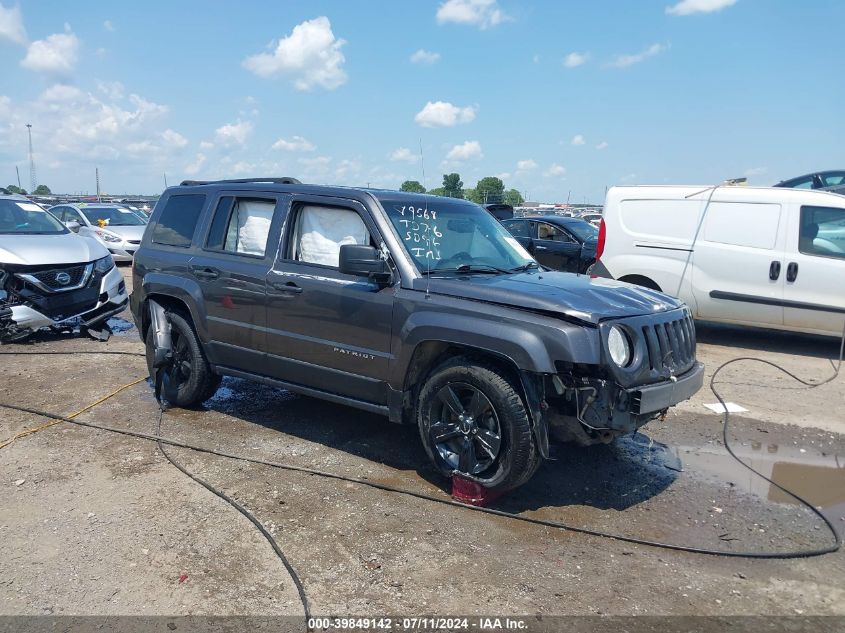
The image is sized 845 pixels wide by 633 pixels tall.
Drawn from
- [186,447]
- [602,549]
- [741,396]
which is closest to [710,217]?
[741,396]

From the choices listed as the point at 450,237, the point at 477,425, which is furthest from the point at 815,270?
the point at 477,425

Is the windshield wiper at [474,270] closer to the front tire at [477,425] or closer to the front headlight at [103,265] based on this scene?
the front tire at [477,425]

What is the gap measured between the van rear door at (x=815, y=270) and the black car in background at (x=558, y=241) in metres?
3.50

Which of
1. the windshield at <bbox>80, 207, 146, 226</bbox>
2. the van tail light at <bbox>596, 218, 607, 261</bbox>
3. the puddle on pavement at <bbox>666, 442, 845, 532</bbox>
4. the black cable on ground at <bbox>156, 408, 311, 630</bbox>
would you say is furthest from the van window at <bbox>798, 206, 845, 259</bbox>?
the windshield at <bbox>80, 207, 146, 226</bbox>

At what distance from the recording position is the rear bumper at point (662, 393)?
147 inches

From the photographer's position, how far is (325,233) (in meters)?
4.93

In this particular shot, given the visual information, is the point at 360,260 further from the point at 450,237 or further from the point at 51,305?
the point at 51,305

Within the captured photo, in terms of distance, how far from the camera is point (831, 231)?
8.17 meters

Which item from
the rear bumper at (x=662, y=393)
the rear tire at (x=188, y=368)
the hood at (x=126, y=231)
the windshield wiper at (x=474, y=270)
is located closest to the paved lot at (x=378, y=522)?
the rear tire at (x=188, y=368)

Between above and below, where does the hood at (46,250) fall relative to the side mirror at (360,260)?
below

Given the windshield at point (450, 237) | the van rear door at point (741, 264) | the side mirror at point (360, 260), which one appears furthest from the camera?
the van rear door at point (741, 264)

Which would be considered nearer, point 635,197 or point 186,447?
point 186,447

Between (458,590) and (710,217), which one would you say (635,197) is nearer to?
(710,217)

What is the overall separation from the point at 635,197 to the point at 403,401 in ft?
20.8
